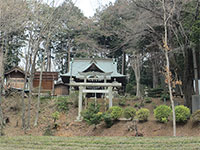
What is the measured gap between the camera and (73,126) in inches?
539

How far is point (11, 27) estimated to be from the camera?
1108 centimetres

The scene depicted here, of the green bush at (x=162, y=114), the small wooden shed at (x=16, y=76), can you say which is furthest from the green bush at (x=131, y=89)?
the green bush at (x=162, y=114)

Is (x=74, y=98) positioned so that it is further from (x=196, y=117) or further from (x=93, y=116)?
(x=196, y=117)

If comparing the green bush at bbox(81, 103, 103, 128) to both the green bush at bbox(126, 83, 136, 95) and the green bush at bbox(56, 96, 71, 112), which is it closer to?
the green bush at bbox(56, 96, 71, 112)

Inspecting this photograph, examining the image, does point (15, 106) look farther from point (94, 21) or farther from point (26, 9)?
point (94, 21)

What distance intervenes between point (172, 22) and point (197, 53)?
6065 millimetres

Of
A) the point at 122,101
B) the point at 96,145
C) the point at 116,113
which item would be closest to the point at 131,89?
the point at 122,101

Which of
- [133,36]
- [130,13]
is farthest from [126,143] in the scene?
[130,13]

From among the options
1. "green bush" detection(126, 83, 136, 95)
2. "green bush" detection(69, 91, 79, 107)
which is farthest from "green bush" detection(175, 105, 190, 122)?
"green bush" detection(126, 83, 136, 95)

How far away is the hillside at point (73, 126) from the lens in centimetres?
1070

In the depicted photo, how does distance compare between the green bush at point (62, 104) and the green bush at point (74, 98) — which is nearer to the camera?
the green bush at point (62, 104)

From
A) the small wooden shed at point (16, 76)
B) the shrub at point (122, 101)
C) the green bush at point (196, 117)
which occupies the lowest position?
the green bush at point (196, 117)

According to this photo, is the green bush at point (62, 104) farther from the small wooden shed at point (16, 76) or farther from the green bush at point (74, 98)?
the small wooden shed at point (16, 76)

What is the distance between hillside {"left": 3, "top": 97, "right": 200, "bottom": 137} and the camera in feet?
35.1
